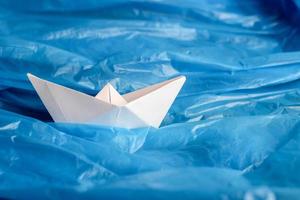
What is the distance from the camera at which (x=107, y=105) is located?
575 mm

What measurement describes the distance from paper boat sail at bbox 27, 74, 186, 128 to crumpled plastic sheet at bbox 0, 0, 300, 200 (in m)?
0.02

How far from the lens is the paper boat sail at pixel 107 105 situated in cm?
58

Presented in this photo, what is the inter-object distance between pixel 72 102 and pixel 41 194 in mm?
189

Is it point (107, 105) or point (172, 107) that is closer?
point (107, 105)

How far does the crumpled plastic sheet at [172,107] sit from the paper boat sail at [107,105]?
0.08 ft

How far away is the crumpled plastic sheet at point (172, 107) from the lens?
46 centimetres

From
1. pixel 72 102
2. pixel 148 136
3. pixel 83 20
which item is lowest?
pixel 148 136

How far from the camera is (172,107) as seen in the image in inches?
27.4

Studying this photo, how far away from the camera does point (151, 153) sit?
547mm

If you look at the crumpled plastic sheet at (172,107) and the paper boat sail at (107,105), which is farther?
the paper boat sail at (107,105)

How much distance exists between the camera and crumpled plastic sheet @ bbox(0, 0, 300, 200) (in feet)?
1.50

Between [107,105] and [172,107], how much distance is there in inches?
6.2

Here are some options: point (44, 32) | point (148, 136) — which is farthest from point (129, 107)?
point (44, 32)

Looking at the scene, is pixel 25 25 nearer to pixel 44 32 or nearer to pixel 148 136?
pixel 44 32
